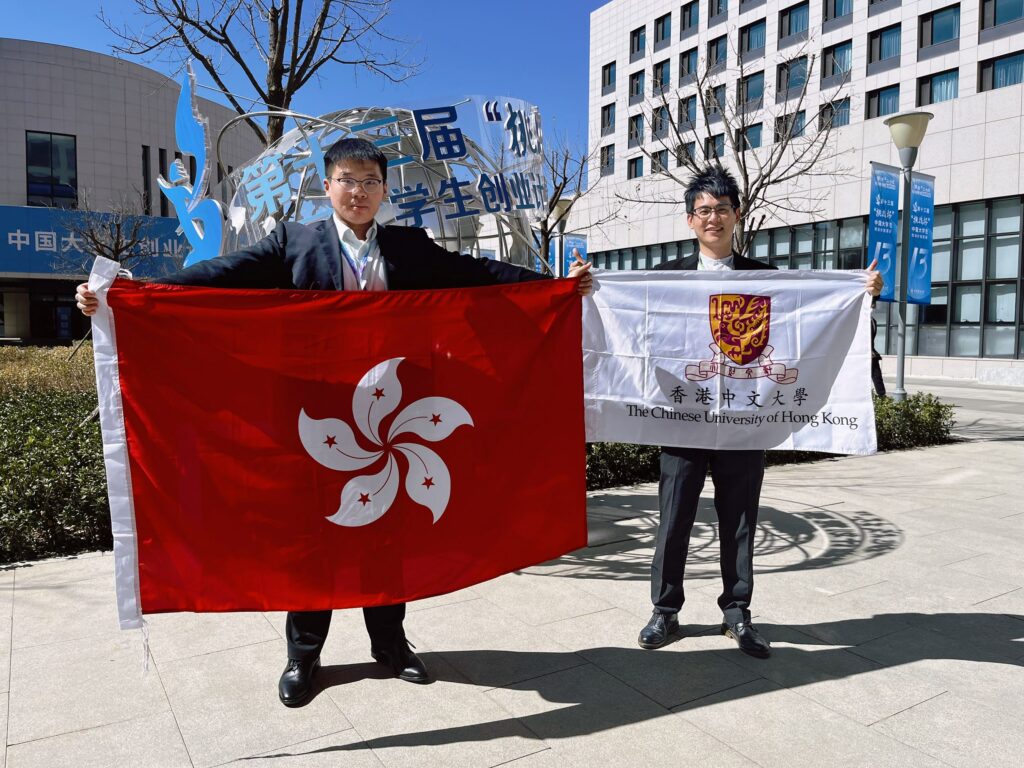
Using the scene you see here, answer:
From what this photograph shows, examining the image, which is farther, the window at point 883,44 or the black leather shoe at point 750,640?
the window at point 883,44

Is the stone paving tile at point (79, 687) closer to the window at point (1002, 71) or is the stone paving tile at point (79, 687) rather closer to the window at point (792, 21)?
the window at point (1002, 71)

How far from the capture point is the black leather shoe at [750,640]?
355 centimetres

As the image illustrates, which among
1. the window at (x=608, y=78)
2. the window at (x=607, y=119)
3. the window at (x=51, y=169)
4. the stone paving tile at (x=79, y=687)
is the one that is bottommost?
the stone paving tile at (x=79, y=687)

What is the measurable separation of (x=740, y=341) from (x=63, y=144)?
1448 inches

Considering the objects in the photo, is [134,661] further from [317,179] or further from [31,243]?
[31,243]

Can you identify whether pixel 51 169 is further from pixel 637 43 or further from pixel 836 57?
pixel 836 57

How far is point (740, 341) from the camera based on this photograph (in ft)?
12.4

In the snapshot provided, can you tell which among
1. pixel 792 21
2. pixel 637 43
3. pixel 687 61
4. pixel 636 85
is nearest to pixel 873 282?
pixel 792 21

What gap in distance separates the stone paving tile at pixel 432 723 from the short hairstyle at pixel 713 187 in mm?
2381

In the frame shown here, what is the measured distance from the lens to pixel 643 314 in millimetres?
3812

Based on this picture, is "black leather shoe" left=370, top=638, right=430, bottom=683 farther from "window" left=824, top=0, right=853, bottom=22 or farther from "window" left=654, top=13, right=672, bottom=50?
"window" left=654, top=13, right=672, bottom=50

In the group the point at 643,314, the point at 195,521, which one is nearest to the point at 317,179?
the point at 643,314

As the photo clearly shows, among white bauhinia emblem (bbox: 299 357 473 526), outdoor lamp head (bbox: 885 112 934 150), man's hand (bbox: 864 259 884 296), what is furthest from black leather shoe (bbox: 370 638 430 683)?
outdoor lamp head (bbox: 885 112 934 150)

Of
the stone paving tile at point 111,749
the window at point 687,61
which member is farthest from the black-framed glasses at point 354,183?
the window at point 687,61
